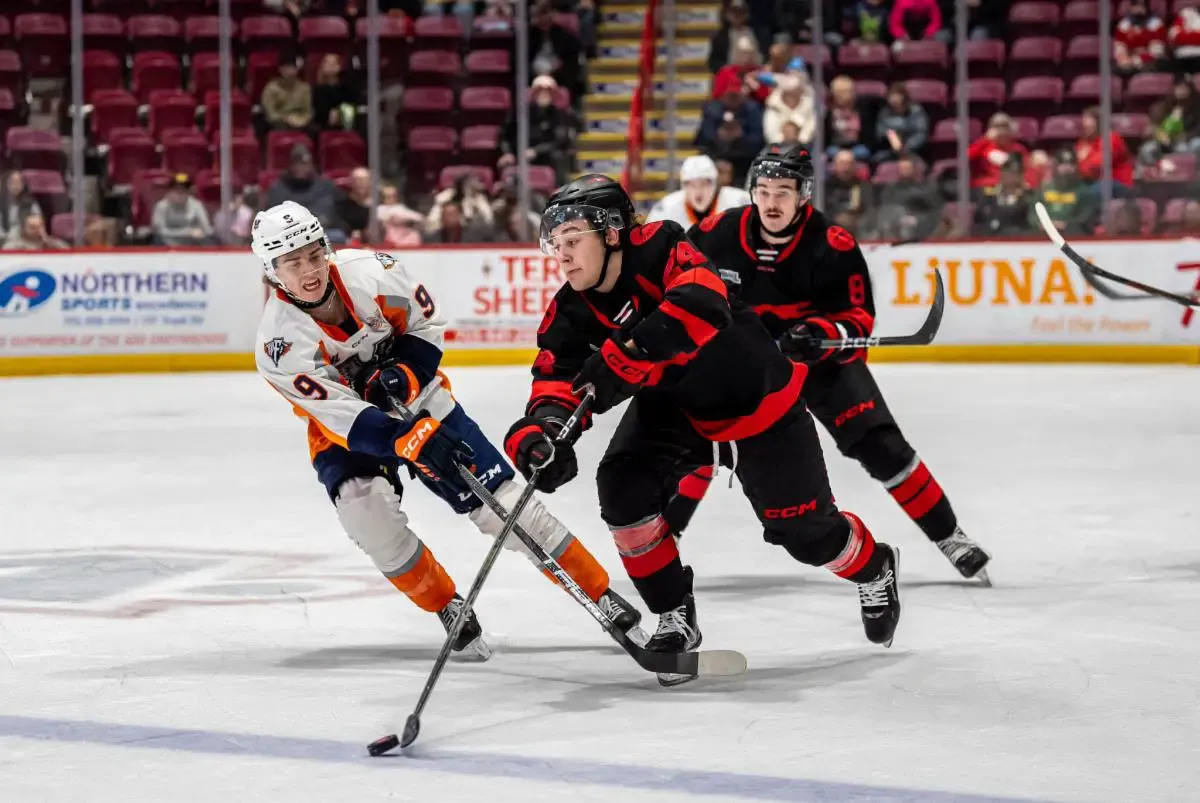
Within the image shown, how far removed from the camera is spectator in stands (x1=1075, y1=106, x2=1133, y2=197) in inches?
401

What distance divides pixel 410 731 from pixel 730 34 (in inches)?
349

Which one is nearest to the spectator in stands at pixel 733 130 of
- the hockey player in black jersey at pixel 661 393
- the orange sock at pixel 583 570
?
the hockey player in black jersey at pixel 661 393

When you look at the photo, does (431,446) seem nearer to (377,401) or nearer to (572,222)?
(377,401)

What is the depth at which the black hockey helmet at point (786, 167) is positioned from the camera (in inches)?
179

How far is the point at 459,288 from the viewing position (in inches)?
416

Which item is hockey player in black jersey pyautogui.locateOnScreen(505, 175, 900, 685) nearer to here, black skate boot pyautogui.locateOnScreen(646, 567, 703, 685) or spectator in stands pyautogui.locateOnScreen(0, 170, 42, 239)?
black skate boot pyautogui.locateOnScreen(646, 567, 703, 685)

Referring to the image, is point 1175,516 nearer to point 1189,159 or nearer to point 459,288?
point 1189,159

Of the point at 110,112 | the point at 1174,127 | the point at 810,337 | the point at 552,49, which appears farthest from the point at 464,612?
the point at 552,49

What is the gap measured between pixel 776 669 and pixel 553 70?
26.9 ft

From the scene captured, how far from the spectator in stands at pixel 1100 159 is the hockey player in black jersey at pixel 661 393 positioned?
6.95m

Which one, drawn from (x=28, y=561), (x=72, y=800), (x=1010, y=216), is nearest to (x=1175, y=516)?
(x=28, y=561)

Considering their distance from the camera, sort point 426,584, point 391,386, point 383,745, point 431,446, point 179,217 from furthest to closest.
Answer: point 179,217
point 426,584
point 391,386
point 431,446
point 383,745

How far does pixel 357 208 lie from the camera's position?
10461 millimetres

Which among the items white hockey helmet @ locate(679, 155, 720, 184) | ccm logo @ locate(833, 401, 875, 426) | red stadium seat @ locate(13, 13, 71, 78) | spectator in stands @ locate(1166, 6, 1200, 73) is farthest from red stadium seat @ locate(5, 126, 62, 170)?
ccm logo @ locate(833, 401, 875, 426)
